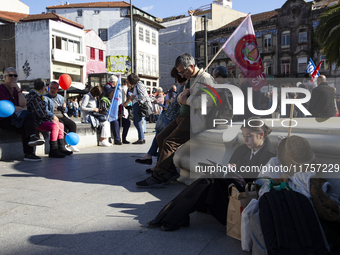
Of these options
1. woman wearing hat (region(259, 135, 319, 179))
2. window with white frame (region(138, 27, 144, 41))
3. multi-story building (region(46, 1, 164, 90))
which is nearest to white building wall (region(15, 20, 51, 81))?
multi-story building (region(46, 1, 164, 90))

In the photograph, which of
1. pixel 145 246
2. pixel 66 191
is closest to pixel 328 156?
pixel 145 246

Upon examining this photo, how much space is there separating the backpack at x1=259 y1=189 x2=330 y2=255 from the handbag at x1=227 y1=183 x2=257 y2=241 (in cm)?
31

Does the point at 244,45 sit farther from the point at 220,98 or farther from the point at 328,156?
the point at 328,156

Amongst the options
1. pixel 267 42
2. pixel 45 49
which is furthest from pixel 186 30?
pixel 45 49

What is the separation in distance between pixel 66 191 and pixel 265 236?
8.92 ft

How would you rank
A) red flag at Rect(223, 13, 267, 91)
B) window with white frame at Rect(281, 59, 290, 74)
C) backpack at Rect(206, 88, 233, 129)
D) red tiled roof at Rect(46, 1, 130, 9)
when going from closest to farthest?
backpack at Rect(206, 88, 233, 129) < red flag at Rect(223, 13, 267, 91) < window with white frame at Rect(281, 59, 290, 74) < red tiled roof at Rect(46, 1, 130, 9)

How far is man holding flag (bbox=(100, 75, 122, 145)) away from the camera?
8.29 m

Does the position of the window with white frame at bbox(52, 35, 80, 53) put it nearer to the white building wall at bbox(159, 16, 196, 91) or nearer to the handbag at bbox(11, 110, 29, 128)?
the white building wall at bbox(159, 16, 196, 91)

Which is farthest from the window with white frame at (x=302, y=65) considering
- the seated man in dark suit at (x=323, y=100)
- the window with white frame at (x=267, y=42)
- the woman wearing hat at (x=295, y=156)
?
the woman wearing hat at (x=295, y=156)

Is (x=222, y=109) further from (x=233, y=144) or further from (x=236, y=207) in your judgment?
(x=236, y=207)

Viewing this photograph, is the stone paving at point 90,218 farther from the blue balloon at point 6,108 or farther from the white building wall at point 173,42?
the white building wall at point 173,42

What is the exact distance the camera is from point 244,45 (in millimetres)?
4637

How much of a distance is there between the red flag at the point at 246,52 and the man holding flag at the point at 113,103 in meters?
4.31

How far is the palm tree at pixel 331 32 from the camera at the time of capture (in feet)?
62.2
